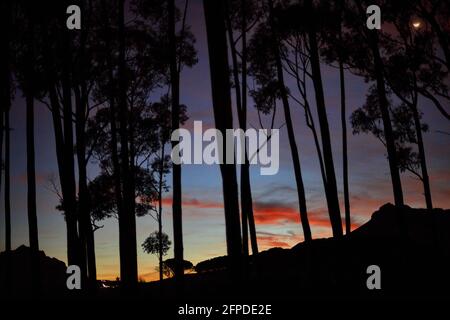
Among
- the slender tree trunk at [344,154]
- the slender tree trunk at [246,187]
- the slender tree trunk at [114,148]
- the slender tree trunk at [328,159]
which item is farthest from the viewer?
the slender tree trunk at [344,154]

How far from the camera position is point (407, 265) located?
17.8m

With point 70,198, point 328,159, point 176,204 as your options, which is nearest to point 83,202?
point 70,198

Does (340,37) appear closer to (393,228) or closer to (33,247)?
(33,247)

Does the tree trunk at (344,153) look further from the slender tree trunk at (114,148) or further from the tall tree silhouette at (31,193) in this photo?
the tall tree silhouette at (31,193)

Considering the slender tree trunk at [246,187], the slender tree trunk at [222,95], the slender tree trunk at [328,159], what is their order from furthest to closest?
1. the slender tree trunk at [246,187]
2. the slender tree trunk at [328,159]
3. the slender tree trunk at [222,95]

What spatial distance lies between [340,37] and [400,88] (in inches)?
131

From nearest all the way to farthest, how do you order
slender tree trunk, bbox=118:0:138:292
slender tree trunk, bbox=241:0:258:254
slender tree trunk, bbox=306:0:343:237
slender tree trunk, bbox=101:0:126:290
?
slender tree trunk, bbox=306:0:343:237 → slender tree trunk, bbox=118:0:138:292 → slender tree trunk, bbox=241:0:258:254 → slender tree trunk, bbox=101:0:126:290

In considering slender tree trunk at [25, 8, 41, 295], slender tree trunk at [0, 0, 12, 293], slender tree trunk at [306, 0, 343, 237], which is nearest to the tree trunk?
slender tree trunk at [306, 0, 343, 237]

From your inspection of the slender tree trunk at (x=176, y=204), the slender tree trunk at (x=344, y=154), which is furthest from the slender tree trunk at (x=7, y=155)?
the slender tree trunk at (x=344, y=154)

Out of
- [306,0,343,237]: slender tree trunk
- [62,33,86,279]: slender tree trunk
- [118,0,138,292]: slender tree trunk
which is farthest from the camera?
[118,0,138,292]: slender tree trunk

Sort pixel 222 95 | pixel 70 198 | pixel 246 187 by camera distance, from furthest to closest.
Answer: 1. pixel 246 187
2. pixel 70 198
3. pixel 222 95

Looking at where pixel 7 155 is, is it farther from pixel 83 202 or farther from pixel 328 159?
pixel 328 159

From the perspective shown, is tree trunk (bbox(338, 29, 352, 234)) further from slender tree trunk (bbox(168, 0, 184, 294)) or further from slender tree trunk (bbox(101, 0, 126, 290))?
slender tree trunk (bbox(101, 0, 126, 290))
